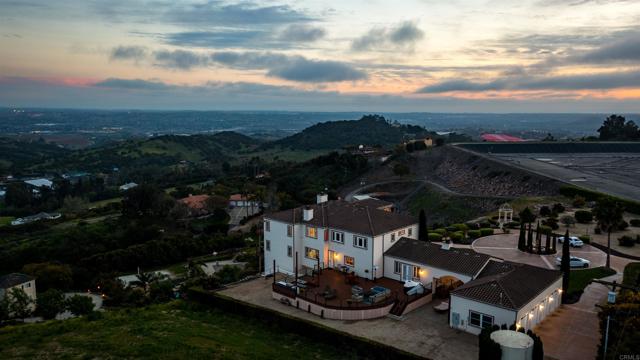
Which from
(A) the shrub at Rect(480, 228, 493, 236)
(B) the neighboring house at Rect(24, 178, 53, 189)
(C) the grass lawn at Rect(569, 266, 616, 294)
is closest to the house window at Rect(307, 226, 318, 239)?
(C) the grass lawn at Rect(569, 266, 616, 294)

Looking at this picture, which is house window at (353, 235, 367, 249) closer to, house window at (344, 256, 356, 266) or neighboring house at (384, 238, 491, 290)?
house window at (344, 256, 356, 266)

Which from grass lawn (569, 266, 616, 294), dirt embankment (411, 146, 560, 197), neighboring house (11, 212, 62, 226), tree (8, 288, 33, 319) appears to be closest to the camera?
grass lawn (569, 266, 616, 294)

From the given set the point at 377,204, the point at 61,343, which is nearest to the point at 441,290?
the point at 377,204

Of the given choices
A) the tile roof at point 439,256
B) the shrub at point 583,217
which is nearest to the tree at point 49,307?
the tile roof at point 439,256

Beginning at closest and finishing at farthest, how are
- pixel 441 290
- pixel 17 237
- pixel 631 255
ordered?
pixel 441 290
pixel 631 255
pixel 17 237

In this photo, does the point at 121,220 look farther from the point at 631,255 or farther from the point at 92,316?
the point at 631,255

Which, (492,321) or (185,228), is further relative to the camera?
(185,228)
